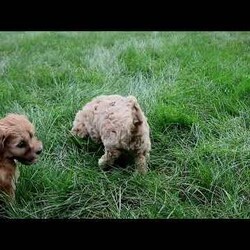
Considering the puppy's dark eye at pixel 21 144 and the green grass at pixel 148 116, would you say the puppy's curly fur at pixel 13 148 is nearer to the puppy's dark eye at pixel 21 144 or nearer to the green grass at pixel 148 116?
the puppy's dark eye at pixel 21 144

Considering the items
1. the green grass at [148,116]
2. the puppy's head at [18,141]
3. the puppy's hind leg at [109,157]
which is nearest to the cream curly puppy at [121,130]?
the puppy's hind leg at [109,157]

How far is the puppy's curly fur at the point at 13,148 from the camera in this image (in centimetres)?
296

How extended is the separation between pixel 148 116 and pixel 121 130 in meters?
0.78

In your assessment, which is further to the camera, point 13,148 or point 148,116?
point 148,116

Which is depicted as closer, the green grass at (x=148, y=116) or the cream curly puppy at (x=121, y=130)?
the green grass at (x=148, y=116)

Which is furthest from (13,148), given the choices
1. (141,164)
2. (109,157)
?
(141,164)

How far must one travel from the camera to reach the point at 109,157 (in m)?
3.32

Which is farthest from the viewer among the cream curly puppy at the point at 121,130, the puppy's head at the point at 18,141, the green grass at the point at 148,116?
the cream curly puppy at the point at 121,130

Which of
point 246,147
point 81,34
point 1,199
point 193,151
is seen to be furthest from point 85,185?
point 81,34

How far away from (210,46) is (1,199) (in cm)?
317

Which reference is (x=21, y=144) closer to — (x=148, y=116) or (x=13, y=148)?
(x=13, y=148)

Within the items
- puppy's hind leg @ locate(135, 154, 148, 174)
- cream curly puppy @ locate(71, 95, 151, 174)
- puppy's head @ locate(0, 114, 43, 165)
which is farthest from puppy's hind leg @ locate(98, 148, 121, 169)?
puppy's head @ locate(0, 114, 43, 165)

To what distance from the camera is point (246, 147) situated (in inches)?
138

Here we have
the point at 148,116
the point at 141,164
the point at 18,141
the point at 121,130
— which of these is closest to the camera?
the point at 18,141
